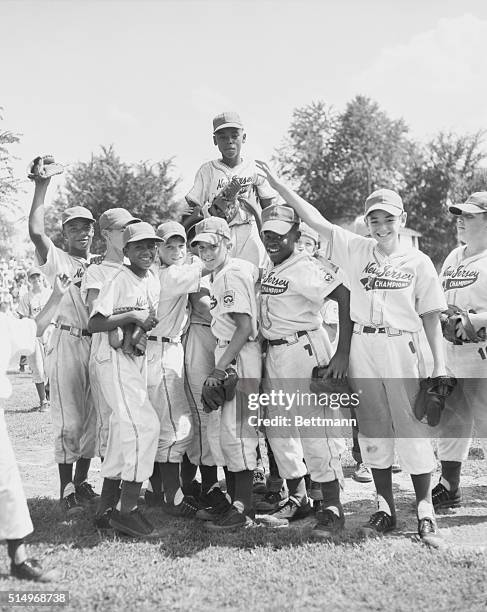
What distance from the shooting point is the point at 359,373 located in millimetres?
4625

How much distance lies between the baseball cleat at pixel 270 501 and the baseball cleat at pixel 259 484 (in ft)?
0.73

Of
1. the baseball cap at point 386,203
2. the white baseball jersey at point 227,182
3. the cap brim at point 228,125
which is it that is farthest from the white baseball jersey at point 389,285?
the cap brim at point 228,125

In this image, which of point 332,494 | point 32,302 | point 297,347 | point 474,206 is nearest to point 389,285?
point 297,347

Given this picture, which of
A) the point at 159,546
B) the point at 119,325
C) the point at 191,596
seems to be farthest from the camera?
the point at 119,325

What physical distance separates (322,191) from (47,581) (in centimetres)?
4555

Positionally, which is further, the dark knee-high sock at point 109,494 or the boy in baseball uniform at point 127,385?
the dark knee-high sock at point 109,494

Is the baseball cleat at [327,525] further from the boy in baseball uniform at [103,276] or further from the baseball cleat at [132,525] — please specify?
the boy in baseball uniform at [103,276]

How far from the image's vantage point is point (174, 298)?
17.1ft

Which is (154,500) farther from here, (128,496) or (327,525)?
(327,525)

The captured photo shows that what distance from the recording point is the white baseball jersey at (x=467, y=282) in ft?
16.7

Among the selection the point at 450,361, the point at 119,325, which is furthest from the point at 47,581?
the point at 450,361

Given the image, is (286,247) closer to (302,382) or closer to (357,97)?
(302,382)

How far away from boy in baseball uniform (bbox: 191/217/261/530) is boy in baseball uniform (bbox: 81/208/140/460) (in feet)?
2.21

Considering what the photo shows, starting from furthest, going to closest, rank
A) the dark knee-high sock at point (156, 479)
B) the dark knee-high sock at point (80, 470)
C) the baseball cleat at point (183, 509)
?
the dark knee-high sock at point (80, 470) < the dark knee-high sock at point (156, 479) < the baseball cleat at point (183, 509)
